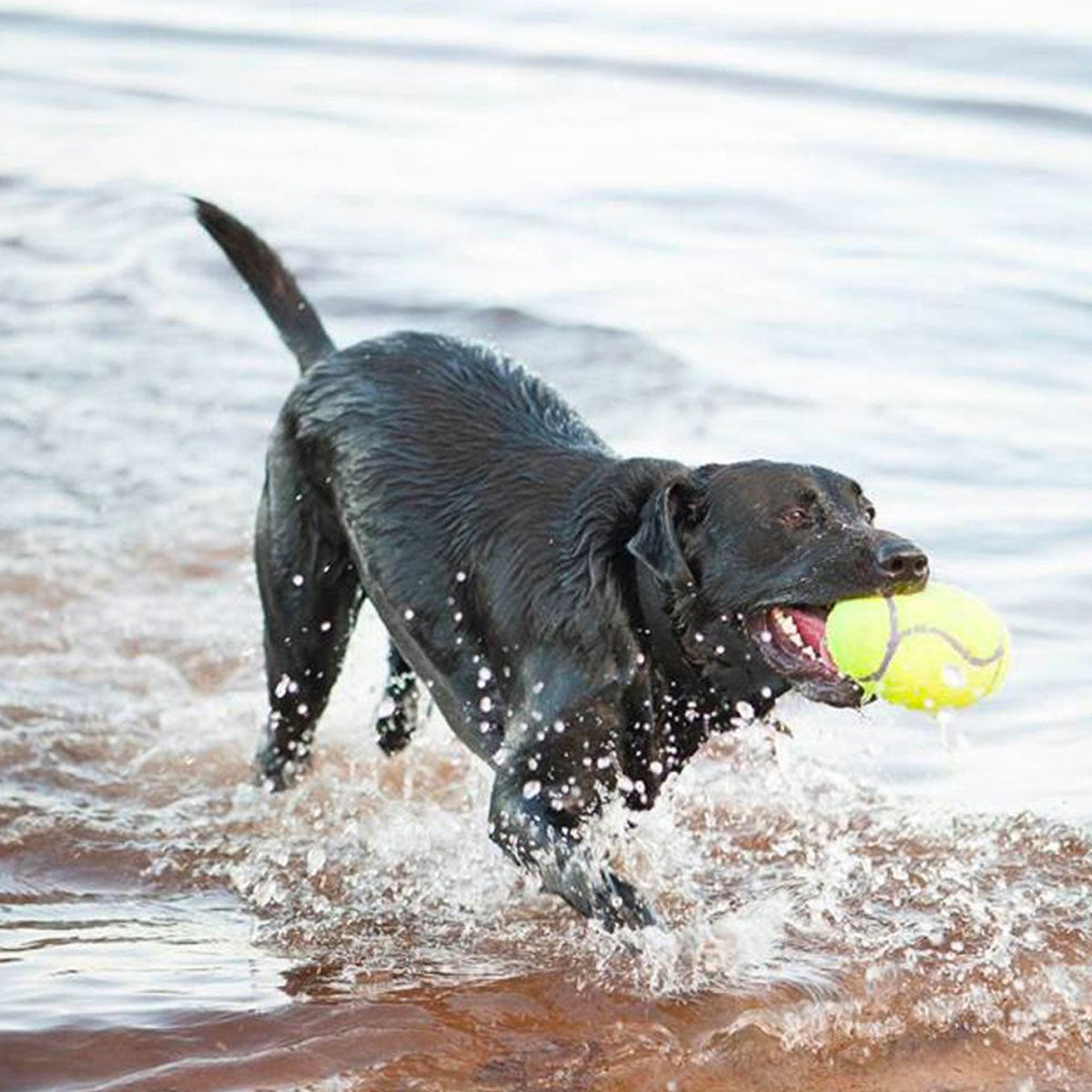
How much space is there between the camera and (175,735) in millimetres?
6918

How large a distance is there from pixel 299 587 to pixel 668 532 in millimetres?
1348

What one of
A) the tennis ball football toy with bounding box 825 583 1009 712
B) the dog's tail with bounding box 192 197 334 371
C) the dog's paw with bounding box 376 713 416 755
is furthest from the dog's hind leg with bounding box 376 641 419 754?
the tennis ball football toy with bounding box 825 583 1009 712

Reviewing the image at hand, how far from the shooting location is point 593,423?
30.4 feet

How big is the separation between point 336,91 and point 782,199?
368 centimetres

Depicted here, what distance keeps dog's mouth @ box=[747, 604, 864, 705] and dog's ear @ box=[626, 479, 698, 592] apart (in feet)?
0.56

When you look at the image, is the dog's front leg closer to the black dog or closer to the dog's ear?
the black dog

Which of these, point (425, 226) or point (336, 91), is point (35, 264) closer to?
point (425, 226)

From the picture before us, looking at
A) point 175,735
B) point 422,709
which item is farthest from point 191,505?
point 422,709

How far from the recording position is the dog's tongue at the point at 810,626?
494cm

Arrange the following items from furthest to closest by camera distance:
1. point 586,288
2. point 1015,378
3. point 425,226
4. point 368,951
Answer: point 425,226
point 586,288
point 1015,378
point 368,951

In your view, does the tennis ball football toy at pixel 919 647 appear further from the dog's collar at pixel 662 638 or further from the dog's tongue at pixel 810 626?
the dog's collar at pixel 662 638

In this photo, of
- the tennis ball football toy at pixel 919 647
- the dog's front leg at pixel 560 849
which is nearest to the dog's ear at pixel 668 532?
the tennis ball football toy at pixel 919 647

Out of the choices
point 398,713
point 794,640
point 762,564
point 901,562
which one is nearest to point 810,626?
point 794,640

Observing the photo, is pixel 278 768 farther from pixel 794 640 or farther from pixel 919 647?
pixel 919 647
